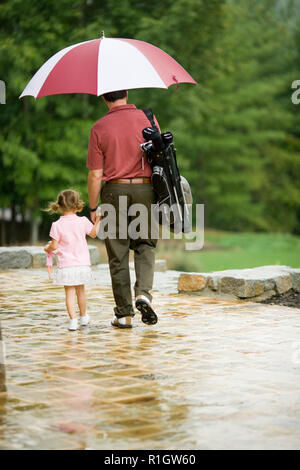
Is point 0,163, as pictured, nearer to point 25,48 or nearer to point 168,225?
point 25,48

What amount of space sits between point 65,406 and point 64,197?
283 cm

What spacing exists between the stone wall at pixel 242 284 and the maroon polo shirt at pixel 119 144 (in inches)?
101

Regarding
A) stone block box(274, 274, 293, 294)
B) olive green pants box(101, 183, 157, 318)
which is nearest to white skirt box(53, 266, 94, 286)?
olive green pants box(101, 183, 157, 318)

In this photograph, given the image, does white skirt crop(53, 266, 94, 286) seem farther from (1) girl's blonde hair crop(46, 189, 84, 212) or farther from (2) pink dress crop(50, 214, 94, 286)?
(1) girl's blonde hair crop(46, 189, 84, 212)

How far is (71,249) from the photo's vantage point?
22.7ft

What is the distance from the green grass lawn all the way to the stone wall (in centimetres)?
1039

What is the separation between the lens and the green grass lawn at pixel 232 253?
22438 millimetres

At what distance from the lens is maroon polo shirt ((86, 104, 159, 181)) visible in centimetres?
665

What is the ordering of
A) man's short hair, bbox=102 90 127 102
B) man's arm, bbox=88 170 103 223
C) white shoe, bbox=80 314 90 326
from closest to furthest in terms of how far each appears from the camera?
man's arm, bbox=88 170 103 223 → man's short hair, bbox=102 90 127 102 → white shoe, bbox=80 314 90 326

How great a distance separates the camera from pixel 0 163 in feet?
78.3

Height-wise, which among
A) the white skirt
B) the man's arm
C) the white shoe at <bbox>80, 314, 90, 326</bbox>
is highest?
the man's arm

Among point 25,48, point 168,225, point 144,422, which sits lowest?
point 144,422

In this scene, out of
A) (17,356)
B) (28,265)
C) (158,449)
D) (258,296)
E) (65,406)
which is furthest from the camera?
(28,265)

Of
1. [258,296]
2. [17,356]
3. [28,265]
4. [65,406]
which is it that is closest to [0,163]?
[28,265]
